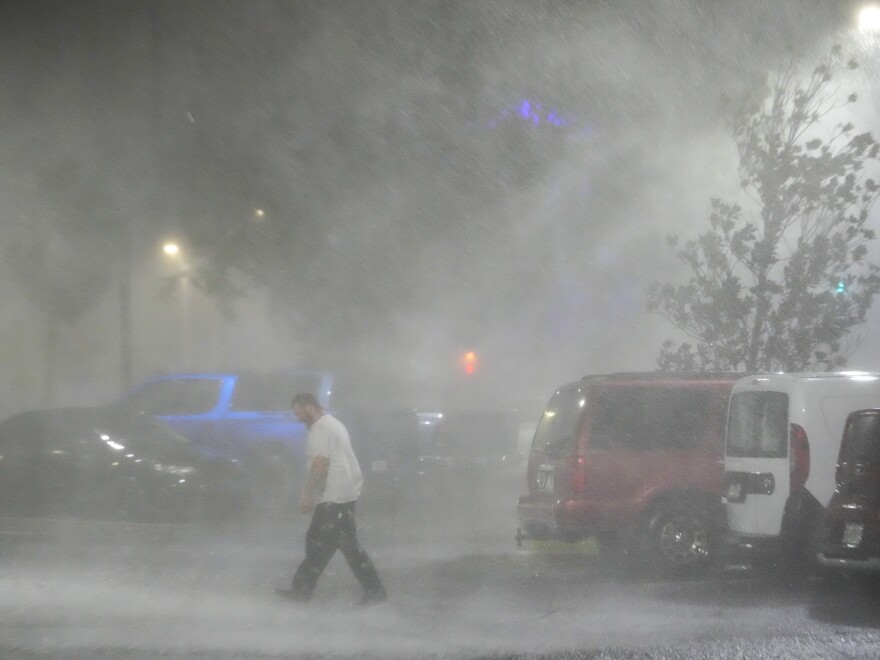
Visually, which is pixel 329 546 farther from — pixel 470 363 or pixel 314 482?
pixel 470 363

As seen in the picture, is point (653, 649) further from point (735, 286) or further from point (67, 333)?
point (67, 333)

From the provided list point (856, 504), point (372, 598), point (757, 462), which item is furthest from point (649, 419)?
point (372, 598)

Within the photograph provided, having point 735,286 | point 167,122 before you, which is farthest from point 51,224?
point 735,286

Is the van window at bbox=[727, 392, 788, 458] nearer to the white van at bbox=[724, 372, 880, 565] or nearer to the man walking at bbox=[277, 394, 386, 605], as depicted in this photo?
Result: the white van at bbox=[724, 372, 880, 565]

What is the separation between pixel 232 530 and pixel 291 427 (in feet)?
7.15

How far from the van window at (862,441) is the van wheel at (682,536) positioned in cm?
167

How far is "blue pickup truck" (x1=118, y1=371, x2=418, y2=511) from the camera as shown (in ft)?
38.5

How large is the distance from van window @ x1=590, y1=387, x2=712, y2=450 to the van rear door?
1.09 feet

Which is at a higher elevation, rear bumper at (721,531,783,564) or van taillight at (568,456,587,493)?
van taillight at (568,456,587,493)

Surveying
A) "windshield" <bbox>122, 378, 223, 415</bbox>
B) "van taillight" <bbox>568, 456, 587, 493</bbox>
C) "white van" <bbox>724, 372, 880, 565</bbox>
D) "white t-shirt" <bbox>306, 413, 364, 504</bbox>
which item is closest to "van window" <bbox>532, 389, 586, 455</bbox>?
"van taillight" <bbox>568, 456, 587, 493</bbox>

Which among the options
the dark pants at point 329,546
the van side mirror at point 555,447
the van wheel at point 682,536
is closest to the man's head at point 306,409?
the dark pants at point 329,546

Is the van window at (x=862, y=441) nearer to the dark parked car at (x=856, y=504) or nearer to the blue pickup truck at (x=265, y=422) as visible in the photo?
the dark parked car at (x=856, y=504)

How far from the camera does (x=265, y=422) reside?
39.0 feet

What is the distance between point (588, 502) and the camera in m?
7.36
